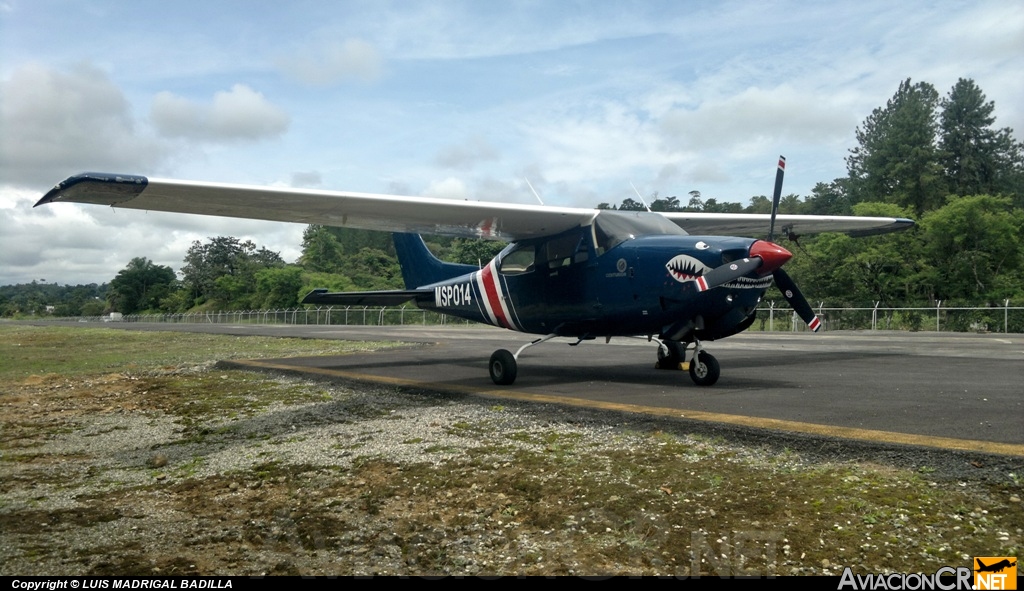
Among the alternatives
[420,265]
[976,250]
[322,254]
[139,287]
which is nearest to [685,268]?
[420,265]

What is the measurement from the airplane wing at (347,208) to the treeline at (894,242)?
4795 mm

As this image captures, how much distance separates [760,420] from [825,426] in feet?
1.87

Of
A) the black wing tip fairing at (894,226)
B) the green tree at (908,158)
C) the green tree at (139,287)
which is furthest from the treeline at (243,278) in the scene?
the black wing tip fairing at (894,226)

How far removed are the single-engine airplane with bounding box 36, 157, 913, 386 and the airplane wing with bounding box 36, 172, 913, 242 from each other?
0.06 ft

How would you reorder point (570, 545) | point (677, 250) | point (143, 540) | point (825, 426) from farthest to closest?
1. point (677, 250)
2. point (825, 426)
3. point (143, 540)
4. point (570, 545)

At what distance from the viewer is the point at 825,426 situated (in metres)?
5.80

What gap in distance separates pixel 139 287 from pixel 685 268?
14419 cm

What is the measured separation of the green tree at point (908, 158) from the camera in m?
61.6

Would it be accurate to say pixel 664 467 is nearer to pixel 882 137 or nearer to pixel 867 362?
pixel 867 362

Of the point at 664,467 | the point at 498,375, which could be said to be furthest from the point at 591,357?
the point at 664,467

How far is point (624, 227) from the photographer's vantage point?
10289 millimetres

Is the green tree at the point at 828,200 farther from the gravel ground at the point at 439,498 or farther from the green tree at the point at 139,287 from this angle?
the green tree at the point at 139,287

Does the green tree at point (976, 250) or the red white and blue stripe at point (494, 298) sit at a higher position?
the green tree at point (976, 250)

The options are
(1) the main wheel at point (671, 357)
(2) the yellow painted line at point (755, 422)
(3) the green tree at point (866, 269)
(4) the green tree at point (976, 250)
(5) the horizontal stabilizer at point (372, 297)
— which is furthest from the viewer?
(3) the green tree at point (866, 269)
